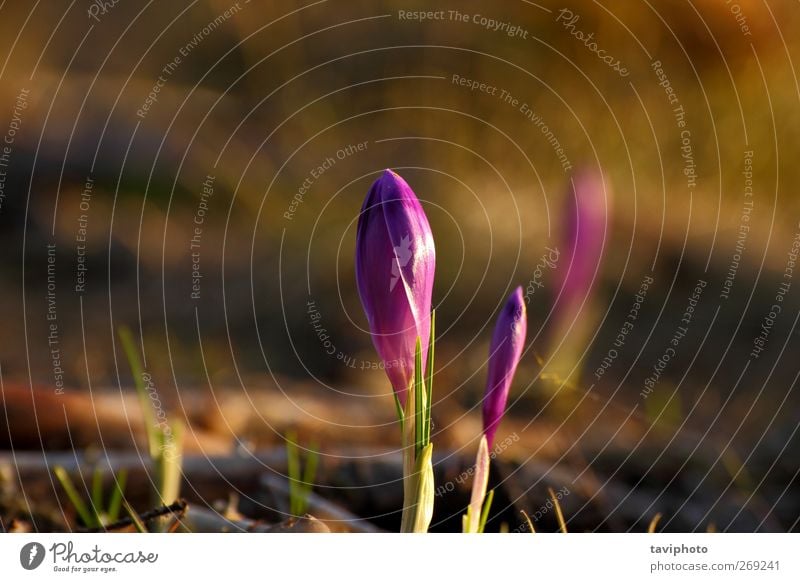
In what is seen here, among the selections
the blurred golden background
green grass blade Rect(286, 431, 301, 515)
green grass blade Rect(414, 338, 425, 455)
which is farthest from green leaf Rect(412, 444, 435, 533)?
the blurred golden background

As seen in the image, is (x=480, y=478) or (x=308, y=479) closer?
(x=480, y=478)

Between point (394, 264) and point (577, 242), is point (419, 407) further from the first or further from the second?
point (577, 242)

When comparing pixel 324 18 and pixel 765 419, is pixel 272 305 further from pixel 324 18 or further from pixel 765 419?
pixel 765 419
